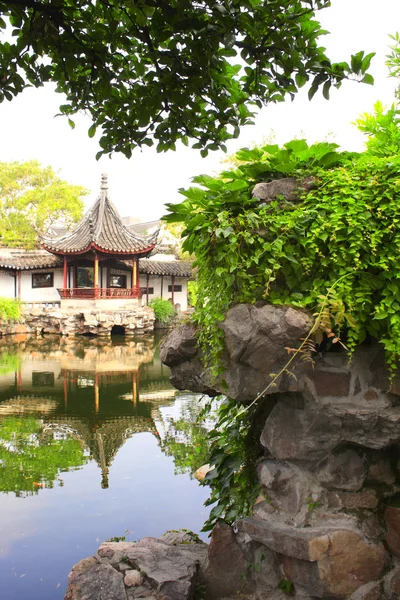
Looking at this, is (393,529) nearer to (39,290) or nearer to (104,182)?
(39,290)

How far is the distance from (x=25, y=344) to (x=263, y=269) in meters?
17.7

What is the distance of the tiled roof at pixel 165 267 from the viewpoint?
26594mm

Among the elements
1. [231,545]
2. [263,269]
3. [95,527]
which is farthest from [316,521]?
[95,527]

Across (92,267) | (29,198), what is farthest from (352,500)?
(29,198)

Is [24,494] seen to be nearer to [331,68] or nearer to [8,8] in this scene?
[8,8]

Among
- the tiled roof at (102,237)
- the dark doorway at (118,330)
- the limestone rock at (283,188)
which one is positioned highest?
the tiled roof at (102,237)

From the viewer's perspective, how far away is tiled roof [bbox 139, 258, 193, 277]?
1047 inches

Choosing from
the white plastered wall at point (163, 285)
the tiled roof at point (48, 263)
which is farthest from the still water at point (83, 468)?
the white plastered wall at point (163, 285)

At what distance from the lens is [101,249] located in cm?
2281

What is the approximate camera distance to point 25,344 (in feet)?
61.6

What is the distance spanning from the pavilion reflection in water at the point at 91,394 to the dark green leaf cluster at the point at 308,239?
441 cm

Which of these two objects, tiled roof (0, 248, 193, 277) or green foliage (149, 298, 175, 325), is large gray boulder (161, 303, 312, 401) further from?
tiled roof (0, 248, 193, 277)

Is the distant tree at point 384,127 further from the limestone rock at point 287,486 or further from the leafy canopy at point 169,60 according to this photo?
the limestone rock at point 287,486

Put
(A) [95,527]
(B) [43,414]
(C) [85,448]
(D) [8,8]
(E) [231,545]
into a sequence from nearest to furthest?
1. (D) [8,8]
2. (E) [231,545]
3. (A) [95,527]
4. (C) [85,448]
5. (B) [43,414]
